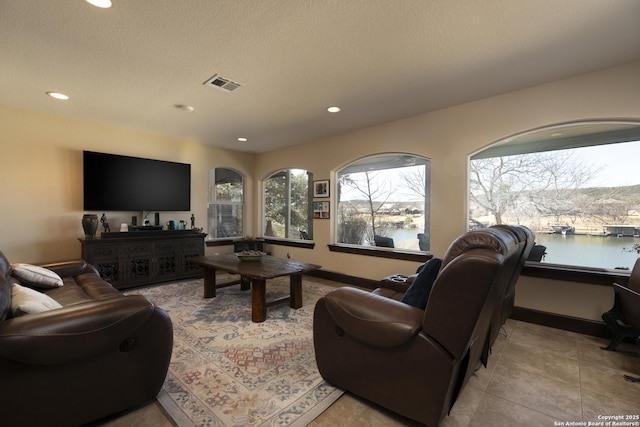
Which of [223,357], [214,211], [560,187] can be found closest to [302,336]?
[223,357]

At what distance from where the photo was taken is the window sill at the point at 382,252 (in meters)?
3.77

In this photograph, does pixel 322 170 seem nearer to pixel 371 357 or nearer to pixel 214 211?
pixel 214 211

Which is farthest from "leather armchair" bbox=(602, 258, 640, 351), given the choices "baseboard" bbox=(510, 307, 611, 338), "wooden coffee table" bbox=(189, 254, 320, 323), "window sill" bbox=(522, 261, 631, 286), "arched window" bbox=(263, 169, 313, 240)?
"arched window" bbox=(263, 169, 313, 240)

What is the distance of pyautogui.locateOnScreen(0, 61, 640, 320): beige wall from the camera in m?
2.68

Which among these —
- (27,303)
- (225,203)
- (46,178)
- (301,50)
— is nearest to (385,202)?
(301,50)

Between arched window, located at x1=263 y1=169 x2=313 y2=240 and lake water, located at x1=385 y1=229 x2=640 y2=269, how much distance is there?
3.59 meters

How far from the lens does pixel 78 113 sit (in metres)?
3.78

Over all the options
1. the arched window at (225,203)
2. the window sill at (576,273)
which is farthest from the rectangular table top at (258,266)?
the window sill at (576,273)

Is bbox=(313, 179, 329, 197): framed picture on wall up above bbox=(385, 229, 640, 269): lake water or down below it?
above

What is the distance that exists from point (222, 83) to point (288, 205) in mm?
3262

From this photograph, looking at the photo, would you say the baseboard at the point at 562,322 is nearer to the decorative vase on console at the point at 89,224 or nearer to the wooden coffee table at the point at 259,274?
the wooden coffee table at the point at 259,274

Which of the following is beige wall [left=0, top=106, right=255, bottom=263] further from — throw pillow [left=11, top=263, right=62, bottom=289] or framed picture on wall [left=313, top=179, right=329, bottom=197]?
framed picture on wall [left=313, top=179, right=329, bottom=197]

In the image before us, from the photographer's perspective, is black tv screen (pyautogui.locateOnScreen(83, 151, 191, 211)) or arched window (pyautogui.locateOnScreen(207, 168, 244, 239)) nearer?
black tv screen (pyautogui.locateOnScreen(83, 151, 191, 211))

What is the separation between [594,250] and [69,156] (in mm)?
6747
